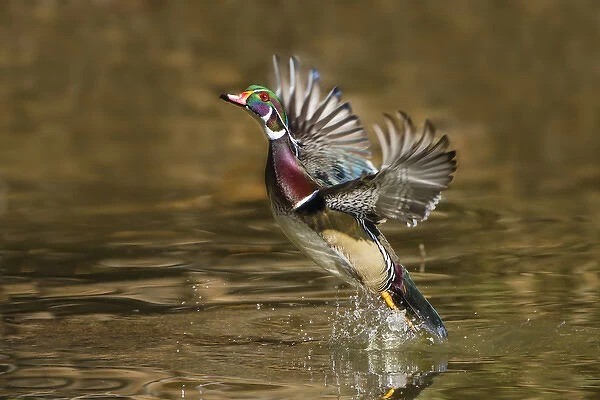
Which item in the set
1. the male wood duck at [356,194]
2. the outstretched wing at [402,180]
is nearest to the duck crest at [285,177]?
the male wood duck at [356,194]

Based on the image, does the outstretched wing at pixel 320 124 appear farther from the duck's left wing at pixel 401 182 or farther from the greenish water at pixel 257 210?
the duck's left wing at pixel 401 182

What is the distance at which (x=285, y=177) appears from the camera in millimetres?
7480

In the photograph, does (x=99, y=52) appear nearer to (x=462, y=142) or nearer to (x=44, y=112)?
(x=44, y=112)

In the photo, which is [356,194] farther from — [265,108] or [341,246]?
[265,108]

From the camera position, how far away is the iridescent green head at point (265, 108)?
7.53 metres

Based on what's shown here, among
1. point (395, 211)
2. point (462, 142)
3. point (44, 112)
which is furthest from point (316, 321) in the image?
point (44, 112)

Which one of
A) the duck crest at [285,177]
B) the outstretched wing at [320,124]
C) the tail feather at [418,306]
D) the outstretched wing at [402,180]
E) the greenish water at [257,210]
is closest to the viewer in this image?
the outstretched wing at [402,180]

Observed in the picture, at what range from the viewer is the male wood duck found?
694 cm

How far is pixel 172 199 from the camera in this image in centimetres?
1217

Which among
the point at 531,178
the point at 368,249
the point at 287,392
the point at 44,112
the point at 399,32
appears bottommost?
the point at 287,392

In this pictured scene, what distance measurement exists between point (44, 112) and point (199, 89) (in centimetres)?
220

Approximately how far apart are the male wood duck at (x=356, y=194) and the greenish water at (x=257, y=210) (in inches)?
14.2

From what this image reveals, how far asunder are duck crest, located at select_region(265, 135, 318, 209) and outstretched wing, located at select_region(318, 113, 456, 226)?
11 cm

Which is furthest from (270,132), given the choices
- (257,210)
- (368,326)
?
(257,210)
